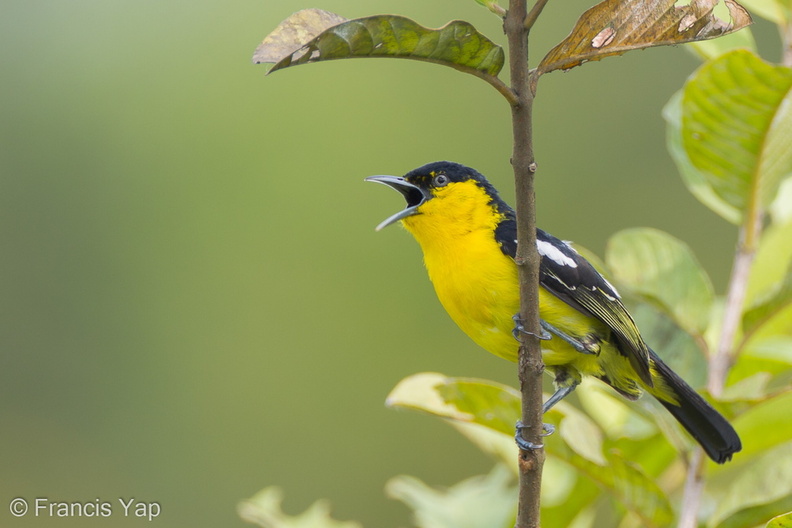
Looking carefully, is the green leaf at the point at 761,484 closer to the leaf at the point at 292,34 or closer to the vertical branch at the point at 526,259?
the vertical branch at the point at 526,259

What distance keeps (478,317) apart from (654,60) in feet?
18.6

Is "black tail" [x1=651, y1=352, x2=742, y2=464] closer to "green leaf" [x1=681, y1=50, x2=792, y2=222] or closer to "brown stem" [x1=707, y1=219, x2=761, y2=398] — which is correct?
"brown stem" [x1=707, y1=219, x2=761, y2=398]

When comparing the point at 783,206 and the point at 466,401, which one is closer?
the point at 466,401

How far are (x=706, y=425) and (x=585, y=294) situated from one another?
0.53 metres

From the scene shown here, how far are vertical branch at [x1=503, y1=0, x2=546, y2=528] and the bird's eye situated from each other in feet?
4.42

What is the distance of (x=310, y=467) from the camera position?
7.54 metres

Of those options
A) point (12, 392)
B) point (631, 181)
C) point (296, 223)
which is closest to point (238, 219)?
point (296, 223)

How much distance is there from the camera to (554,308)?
2.86 metres

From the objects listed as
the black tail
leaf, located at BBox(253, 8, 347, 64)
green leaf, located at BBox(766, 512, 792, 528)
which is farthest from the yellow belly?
leaf, located at BBox(253, 8, 347, 64)

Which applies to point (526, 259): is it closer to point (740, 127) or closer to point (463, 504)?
point (740, 127)

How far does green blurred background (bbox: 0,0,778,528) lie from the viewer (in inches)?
295

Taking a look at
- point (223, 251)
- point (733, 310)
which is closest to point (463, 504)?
point (733, 310)

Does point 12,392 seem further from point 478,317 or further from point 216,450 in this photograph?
point 478,317

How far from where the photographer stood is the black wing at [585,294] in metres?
2.82
